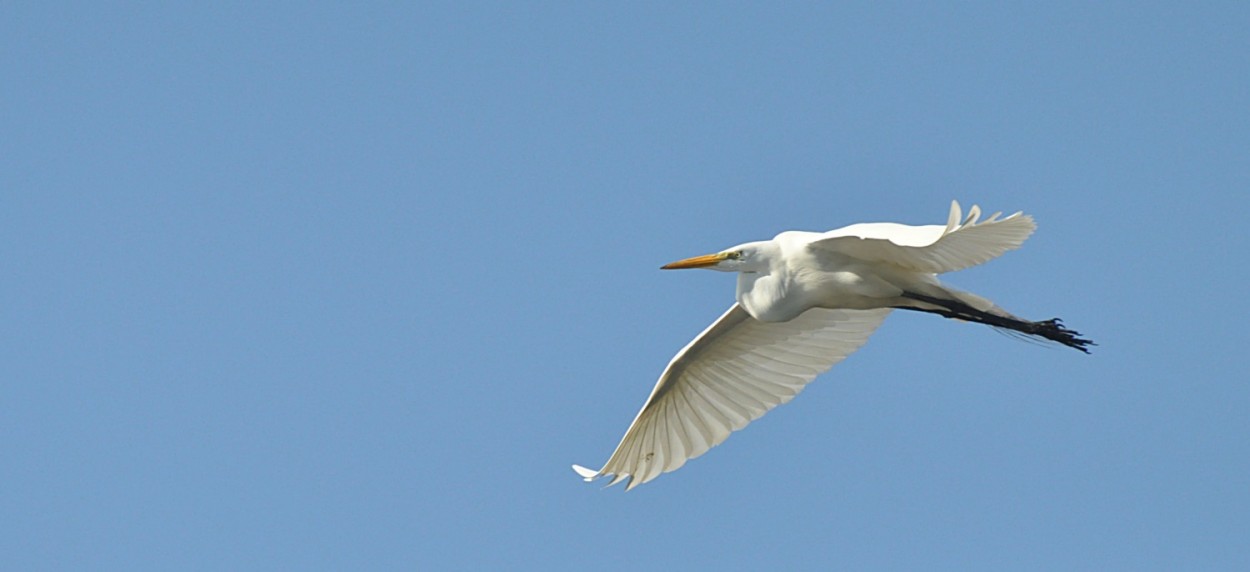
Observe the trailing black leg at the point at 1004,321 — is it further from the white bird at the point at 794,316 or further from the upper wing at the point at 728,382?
the upper wing at the point at 728,382

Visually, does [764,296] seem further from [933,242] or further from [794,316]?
[933,242]

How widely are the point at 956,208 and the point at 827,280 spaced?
2.30 meters

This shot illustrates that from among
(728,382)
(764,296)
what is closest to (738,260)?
(764,296)

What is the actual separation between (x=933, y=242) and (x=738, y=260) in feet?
6.92

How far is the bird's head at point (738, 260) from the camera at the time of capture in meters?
11.7

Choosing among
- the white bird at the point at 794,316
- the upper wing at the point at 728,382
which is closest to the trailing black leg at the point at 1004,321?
the white bird at the point at 794,316

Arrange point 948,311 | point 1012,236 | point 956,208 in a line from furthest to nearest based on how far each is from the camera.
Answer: point 948,311 → point 1012,236 → point 956,208

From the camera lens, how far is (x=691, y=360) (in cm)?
1323

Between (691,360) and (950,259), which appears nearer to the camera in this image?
(950,259)

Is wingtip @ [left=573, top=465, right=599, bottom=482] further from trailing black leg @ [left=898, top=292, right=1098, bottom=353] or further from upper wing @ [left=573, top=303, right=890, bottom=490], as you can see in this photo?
trailing black leg @ [left=898, top=292, right=1098, bottom=353]

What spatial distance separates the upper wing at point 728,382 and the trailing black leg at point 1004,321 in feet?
5.53

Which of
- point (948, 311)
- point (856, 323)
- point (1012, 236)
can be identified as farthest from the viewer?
point (856, 323)

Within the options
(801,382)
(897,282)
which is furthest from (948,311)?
(801,382)

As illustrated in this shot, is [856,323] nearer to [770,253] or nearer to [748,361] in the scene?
[748,361]
